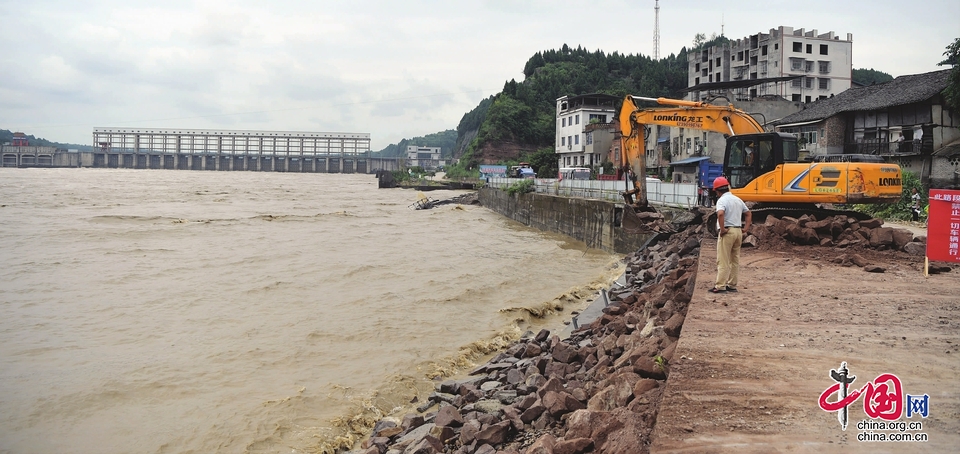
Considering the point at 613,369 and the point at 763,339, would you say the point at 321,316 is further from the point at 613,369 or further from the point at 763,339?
the point at 763,339

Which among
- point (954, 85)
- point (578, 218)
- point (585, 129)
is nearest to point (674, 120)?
point (578, 218)

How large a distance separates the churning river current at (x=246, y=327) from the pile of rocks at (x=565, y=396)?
43.6 inches

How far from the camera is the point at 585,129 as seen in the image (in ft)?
209

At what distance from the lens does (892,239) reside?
1152cm

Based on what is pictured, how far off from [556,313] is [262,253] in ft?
44.8

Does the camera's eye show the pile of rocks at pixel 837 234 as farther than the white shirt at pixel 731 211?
Yes

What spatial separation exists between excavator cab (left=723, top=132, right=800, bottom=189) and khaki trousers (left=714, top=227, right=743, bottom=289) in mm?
6900

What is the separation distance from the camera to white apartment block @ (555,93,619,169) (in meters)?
61.4

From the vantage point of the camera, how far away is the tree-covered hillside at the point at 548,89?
9400cm

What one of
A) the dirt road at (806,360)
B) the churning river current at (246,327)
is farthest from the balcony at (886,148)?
the dirt road at (806,360)

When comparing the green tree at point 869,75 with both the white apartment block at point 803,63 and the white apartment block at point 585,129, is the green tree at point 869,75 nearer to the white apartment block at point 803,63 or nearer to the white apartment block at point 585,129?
the white apartment block at point 803,63

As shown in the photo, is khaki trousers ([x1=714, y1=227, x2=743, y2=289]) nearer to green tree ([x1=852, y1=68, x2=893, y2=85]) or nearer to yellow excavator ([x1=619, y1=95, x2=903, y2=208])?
yellow excavator ([x1=619, y1=95, x2=903, y2=208])

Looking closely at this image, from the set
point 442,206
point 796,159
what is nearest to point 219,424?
point 796,159

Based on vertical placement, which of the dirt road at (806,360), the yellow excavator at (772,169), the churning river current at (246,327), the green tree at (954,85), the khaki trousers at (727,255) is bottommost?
the churning river current at (246,327)
